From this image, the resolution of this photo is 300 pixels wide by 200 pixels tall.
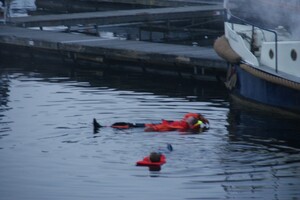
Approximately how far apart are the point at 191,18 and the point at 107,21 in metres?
3.81

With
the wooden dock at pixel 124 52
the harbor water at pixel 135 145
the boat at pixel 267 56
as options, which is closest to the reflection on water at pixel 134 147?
the harbor water at pixel 135 145

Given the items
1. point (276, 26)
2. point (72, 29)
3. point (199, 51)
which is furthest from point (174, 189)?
point (72, 29)

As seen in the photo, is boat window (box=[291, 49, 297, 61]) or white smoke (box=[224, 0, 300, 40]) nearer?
boat window (box=[291, 49, 297, 61])

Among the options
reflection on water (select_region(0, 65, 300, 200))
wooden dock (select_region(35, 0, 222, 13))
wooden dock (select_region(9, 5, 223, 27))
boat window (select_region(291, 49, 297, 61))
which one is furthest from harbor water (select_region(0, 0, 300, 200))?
wooden dock (select_region(35, 0, 222, 13))

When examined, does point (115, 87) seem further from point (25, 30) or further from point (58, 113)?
point (25, 30)

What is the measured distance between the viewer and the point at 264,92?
78.7 ft

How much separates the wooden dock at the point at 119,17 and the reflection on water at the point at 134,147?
10.4m

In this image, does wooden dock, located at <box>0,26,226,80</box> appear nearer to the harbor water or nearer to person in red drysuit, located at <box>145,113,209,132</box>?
the harbor water

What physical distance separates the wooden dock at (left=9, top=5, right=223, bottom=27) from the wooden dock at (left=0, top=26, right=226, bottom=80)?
2.32 m

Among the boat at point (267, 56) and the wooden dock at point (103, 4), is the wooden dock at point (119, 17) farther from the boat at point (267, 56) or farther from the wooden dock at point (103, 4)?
the boat at point (267, 56)

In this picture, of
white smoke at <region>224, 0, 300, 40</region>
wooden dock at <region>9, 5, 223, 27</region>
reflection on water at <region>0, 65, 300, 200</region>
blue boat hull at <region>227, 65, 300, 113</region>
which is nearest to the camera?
reflection on water at <region>0, 65, 300, 200</region>

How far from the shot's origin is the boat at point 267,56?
23.2m

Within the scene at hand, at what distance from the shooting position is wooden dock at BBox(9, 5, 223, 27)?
127 ft

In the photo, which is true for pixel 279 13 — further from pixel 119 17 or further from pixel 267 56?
pixel 119 17
